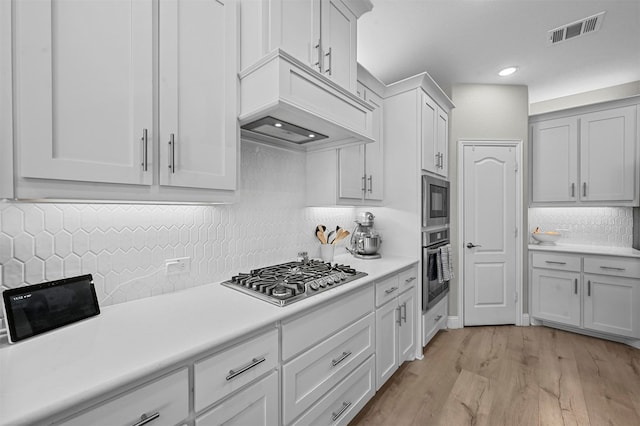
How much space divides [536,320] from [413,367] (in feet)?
6.33

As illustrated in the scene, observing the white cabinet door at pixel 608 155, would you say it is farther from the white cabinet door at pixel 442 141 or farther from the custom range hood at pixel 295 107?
the custom range hood at pixel 295 107

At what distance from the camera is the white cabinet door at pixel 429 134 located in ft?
8.55

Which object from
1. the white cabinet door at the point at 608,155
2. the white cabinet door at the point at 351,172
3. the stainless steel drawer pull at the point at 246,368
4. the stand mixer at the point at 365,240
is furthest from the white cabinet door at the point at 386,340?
the white cabinet door at the point at 608,155

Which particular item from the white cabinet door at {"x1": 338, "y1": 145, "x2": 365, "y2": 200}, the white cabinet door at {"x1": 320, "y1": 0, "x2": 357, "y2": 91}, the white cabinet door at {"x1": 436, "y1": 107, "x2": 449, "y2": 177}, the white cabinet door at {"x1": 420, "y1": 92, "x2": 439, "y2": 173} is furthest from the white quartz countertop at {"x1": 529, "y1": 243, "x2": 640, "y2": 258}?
the white cabinet door at {"x1": 320, "y1": 0, "x2": 357, "y2": 91}

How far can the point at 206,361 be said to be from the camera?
98 cm

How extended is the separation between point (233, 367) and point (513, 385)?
2.29 meters

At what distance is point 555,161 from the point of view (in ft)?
11.0

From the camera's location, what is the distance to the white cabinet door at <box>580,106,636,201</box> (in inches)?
118

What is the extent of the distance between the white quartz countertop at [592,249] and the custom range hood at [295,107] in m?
2.79

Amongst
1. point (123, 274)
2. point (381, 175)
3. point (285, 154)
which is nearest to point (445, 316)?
point (381, 175)

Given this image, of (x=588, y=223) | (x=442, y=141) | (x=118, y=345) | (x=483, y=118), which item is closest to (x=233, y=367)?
(x=118, y=345)

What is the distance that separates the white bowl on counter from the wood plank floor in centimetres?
107

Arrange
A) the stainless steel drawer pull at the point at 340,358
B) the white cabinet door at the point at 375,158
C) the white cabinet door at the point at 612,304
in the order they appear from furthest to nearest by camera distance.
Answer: the white cabinet door at the point at 612,304 < the white cabinet door at the point at 375,158 < the stainless steel drawer pull at the point at 340,358

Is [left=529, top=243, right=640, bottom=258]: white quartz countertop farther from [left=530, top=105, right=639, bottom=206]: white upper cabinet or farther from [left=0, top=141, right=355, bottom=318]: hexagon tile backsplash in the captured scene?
[left=0, top=141, right=355, bottom=318]: hexagon tile backsplash
